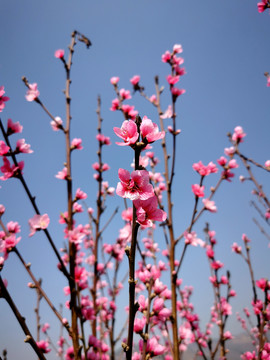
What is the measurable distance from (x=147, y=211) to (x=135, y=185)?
0.13 meters

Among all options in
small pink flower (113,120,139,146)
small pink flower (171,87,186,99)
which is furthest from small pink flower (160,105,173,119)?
small pink flower (113,120,139,146)

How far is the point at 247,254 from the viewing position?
3307 millimetres

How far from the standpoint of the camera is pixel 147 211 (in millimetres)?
966

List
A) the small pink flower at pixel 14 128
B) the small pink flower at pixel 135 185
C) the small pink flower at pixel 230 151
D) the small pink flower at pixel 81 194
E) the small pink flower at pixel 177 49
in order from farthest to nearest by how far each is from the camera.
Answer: the small pink flower at pixel 230 151 < the small pink flower at pixel 177 49 < the small pink flower at pixel 81 194 < the small pink flower at pixel 14 128 < the small pink flower at pixel 135 185

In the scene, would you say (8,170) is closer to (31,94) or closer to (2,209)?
(2,209)

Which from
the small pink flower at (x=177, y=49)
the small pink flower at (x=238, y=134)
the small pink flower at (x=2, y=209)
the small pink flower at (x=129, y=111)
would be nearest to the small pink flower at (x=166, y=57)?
the small pink flower at (x=177, y=49)

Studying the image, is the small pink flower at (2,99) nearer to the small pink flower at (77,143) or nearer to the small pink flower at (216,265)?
the small pink flower at (77,143)

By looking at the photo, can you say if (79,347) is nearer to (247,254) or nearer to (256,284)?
(256,284)

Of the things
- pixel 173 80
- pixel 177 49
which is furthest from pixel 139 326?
pixel 177 49

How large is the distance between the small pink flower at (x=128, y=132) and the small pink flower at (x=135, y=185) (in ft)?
0.41

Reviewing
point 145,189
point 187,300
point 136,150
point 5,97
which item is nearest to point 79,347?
point 145,189

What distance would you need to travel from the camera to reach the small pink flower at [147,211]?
898 mm

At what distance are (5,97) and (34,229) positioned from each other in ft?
3.27

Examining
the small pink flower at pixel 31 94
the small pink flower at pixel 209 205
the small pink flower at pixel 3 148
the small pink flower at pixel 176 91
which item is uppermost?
the small pink flower at pixel 31 94
